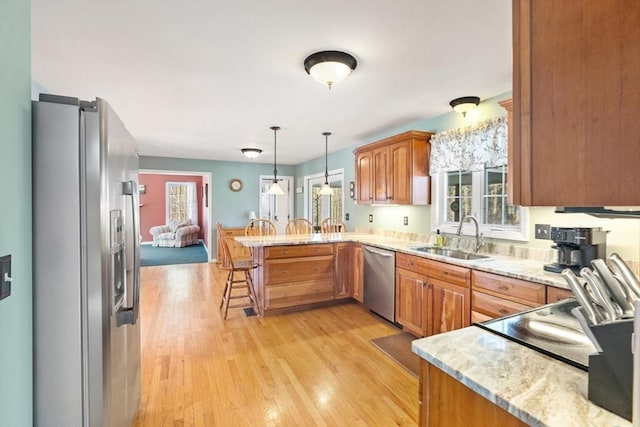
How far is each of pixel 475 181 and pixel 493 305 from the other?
143 cm

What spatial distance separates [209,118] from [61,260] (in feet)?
9.45

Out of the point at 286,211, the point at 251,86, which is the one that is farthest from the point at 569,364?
the point at 286,211

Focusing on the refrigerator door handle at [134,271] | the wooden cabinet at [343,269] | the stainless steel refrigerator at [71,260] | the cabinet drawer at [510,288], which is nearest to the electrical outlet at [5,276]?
the stainless steel refrigerator at [71,260]

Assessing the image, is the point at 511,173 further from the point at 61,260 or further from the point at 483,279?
the point at 483,279

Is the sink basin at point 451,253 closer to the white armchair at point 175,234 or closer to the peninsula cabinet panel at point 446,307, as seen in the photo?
the peninsula cabinet panel at point 446,307

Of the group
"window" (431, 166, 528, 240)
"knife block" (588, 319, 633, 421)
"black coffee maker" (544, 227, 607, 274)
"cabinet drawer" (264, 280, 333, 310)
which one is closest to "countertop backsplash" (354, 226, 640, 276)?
"window" (431, 166, 528, 240)

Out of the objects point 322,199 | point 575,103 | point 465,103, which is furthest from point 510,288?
point 322,199

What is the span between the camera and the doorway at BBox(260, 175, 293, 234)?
24.3 feet

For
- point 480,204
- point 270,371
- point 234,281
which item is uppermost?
point 480,204

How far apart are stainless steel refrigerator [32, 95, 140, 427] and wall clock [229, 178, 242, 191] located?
233 inches

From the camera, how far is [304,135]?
4531mm

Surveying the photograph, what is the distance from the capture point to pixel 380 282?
343cm

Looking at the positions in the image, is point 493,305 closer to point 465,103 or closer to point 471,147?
point 471,147

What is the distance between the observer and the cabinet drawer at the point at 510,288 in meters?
1.94
